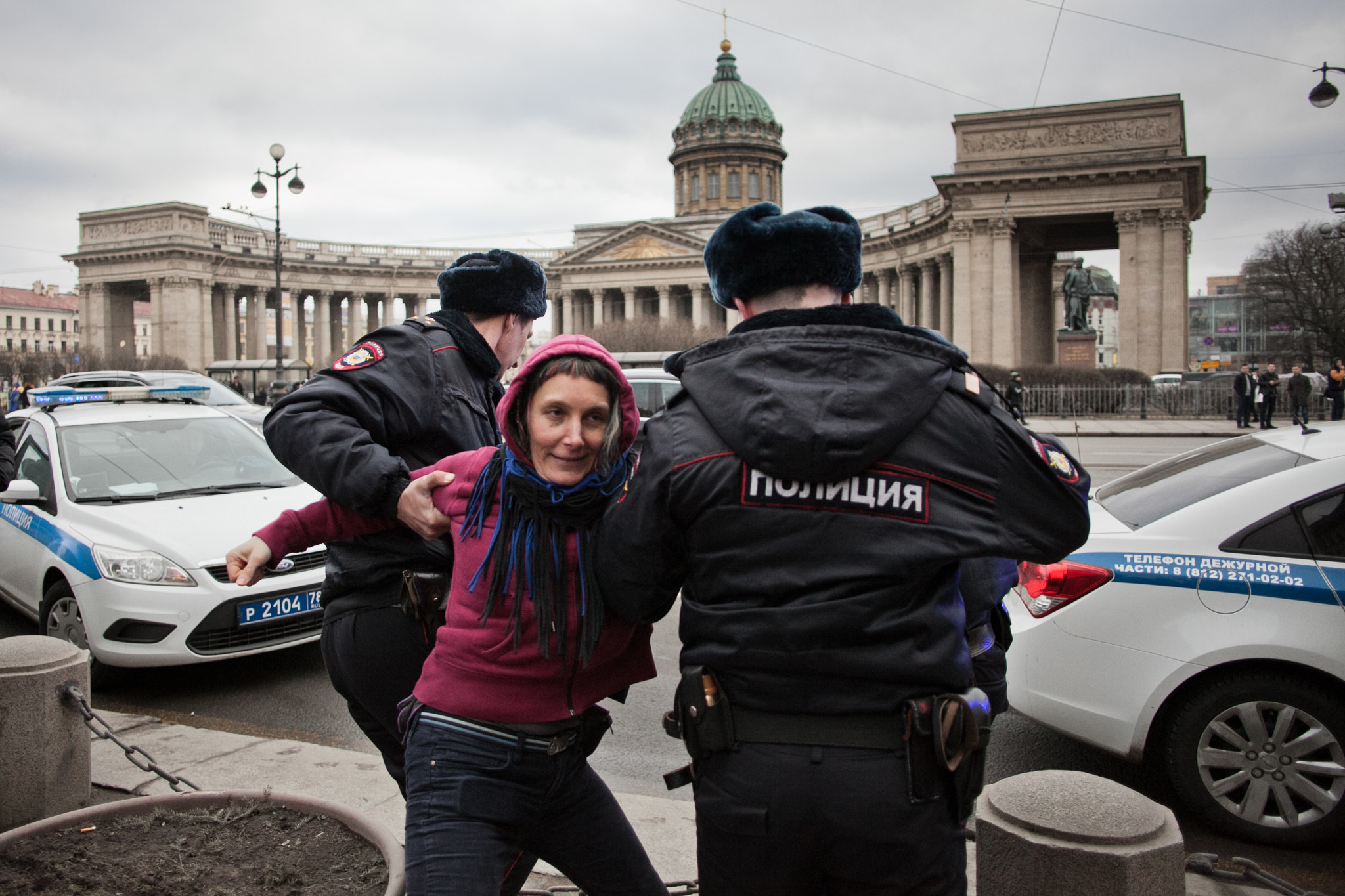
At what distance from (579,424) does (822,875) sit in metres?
1.01

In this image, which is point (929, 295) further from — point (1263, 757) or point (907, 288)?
point (1263, 757)

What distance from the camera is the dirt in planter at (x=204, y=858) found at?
2.62 m

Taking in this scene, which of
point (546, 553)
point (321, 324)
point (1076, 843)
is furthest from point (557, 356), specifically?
point (321, 324)

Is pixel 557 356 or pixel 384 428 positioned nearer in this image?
pixel 557 356

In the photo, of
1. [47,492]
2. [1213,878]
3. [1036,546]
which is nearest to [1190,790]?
[1213,878]

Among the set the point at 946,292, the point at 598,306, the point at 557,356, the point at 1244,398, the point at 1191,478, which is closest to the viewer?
the point at 557,356

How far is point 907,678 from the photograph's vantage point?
180 cm

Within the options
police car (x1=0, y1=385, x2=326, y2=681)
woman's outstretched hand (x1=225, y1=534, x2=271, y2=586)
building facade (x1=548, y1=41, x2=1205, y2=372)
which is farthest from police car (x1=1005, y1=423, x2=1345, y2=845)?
building facade (x1=548, y1=41, x2=1205, y2=372)

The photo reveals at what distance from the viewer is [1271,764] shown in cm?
396

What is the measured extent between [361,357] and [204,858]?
1.43m

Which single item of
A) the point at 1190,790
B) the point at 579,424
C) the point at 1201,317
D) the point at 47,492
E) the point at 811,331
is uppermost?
the point at 1201,317

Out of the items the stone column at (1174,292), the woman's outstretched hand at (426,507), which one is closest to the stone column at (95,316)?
the stone column at (1174,292)

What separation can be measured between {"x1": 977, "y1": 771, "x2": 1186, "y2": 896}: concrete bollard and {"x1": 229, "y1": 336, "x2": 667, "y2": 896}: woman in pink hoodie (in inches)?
41.1

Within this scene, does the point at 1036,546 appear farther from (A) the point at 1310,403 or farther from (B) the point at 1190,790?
(A) the point at 1310,403
